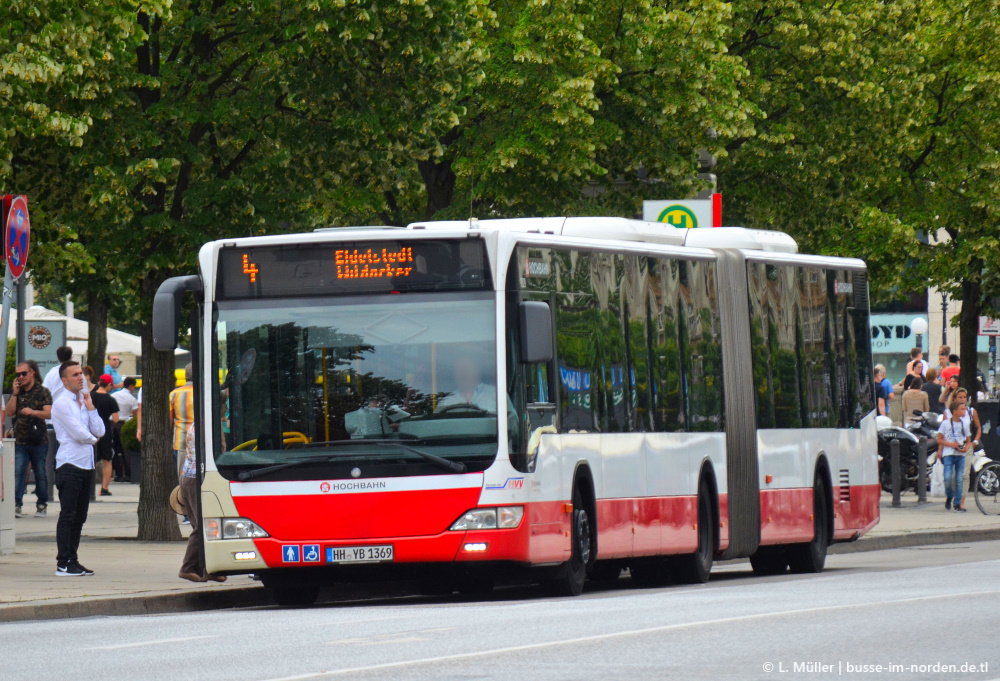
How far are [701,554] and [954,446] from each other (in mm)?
12216

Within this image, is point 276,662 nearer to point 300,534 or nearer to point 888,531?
point 300,534

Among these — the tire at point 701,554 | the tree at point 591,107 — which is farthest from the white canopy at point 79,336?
the tire at point 701,554

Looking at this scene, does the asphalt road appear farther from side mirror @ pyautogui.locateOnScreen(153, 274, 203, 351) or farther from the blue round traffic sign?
the blue round traffic sign

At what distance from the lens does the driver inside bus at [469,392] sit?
14.6m

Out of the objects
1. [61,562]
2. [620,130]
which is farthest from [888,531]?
[61,562]

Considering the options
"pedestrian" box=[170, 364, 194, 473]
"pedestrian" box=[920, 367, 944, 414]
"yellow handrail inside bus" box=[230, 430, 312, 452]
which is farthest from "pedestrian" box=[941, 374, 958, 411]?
"yellow handrail inside bus" box=[230, 430, 312, 452]

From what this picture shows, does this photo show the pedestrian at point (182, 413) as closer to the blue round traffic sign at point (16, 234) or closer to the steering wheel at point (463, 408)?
the blue round traffic sign at point (16, 234)

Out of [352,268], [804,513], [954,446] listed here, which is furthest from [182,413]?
[954,446]

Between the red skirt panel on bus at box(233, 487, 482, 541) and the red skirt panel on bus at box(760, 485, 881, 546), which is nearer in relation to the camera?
the red skirt panel on bus at box(233, 487, 482, 541)

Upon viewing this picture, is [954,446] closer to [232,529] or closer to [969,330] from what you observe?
[969,330]

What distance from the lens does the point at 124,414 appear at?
116ft

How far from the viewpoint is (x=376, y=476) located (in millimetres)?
14555

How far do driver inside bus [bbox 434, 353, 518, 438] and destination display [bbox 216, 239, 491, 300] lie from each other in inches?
24.0

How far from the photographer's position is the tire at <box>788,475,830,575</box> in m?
19.9
